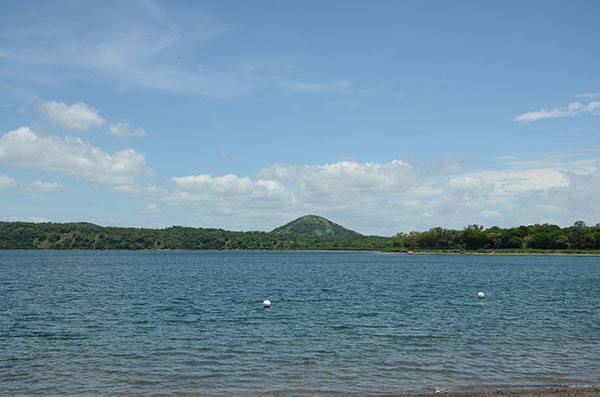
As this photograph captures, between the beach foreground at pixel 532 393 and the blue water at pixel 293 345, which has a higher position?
the beach foreground at pixel 532 393

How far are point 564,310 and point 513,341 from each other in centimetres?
1871

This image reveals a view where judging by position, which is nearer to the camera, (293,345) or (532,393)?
(532,393)

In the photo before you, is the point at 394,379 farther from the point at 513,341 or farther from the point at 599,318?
the point at 599,318

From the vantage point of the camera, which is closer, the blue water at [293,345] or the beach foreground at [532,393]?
the beach foreground at [532,393]

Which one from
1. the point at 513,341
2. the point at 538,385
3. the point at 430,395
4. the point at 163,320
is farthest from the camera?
the point at 163,320

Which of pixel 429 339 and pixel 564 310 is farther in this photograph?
pixel 564 310

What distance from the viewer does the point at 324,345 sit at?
1109 inches

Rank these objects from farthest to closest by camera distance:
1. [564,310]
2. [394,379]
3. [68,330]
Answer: [564,310], [68,330], [394,379]

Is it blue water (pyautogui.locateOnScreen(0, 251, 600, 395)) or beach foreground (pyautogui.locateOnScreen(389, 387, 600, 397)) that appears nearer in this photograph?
beach foreground (pyautogui.locateOnScreen(389, 387, 600, 397))

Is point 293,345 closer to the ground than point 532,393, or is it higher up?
closer to the ground

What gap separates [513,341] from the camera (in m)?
29.4

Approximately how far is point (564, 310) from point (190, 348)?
3615 cm

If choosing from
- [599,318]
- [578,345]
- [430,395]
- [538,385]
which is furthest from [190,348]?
[599,318]

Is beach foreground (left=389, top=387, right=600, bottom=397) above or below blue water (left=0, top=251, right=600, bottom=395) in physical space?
above
